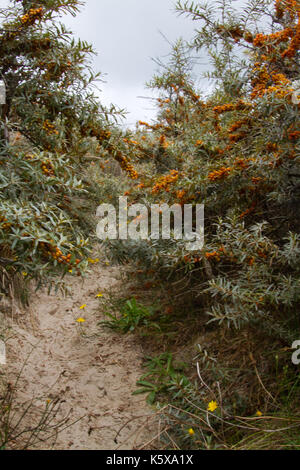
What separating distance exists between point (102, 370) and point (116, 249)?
95cm

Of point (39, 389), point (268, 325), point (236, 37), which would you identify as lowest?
point (39, 389)

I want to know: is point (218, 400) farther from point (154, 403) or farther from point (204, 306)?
point (204, 306)

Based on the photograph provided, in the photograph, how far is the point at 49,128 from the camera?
8.18 feet

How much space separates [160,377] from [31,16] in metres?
2.50

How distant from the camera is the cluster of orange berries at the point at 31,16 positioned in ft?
7.89

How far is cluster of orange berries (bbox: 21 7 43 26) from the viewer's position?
94.7 inches

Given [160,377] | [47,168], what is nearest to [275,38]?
[47,168]

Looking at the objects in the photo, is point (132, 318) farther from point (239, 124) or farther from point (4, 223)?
point (4, 223)

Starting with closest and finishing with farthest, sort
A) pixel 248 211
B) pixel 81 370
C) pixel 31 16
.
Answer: pixel 31 16, pixel 248 211, pixel 81 370

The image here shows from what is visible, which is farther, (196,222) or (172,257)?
(196,222)

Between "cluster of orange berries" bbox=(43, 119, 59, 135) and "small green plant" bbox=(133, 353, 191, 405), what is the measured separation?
1745 mm

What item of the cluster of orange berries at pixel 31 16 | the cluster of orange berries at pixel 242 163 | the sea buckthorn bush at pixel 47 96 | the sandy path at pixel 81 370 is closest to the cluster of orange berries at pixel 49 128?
the sea buckthorn bush at pixel 47 96

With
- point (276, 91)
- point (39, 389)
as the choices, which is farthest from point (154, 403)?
point (276, 91)

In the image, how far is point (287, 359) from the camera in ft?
8.23
